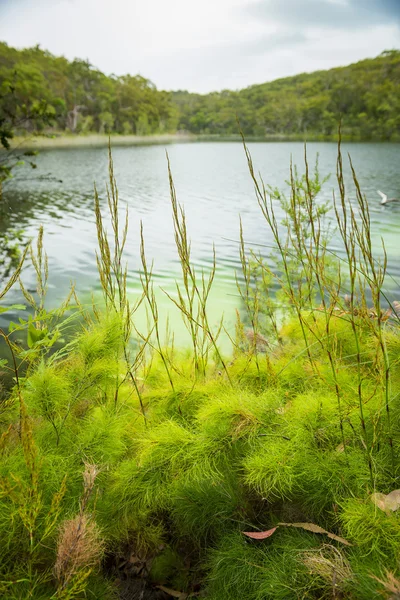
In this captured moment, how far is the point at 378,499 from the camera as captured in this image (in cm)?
94

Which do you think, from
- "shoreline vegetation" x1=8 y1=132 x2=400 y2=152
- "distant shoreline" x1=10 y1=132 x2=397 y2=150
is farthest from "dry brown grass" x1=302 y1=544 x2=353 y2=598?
"distant shoreline" x1=10 y1=132 x2=397 y2=150

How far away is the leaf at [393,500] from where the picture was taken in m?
0.91

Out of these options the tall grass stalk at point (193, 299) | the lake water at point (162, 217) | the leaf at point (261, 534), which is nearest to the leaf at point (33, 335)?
the tall grass stalk at point (193, 299)

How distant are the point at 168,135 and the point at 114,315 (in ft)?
226

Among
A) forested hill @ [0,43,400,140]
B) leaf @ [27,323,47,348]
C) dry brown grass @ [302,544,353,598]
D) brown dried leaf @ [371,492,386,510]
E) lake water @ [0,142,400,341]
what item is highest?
forested hill @ [0,43,400,140]

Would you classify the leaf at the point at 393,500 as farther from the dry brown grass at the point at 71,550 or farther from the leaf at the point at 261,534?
A: the dry brown grass at the point at 71,550

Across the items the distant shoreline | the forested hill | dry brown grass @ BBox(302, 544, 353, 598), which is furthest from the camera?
the forested hill

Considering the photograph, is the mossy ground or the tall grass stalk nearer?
the mossy ground

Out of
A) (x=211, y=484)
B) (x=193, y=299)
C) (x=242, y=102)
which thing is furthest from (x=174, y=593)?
(x=242, y=102)

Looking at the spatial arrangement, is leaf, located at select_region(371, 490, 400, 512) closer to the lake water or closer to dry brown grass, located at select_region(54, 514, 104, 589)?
dry brown grass, located at select_region(54, 514, 104, 589)

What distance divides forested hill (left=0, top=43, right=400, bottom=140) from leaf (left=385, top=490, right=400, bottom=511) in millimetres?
42263

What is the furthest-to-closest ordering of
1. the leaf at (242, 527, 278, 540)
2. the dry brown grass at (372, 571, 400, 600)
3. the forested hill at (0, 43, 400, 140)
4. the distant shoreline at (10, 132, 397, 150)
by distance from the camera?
the forested hill at (0, 43, 400, 140) < the distant shoreline at (10, 132, 397, 150) < the leaf at (242, 527, 278, 540) < the dry brown grass at (372, 571, 400, 600)

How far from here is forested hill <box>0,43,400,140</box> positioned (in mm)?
42759

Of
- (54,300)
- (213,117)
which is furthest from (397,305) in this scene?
(213,117)
